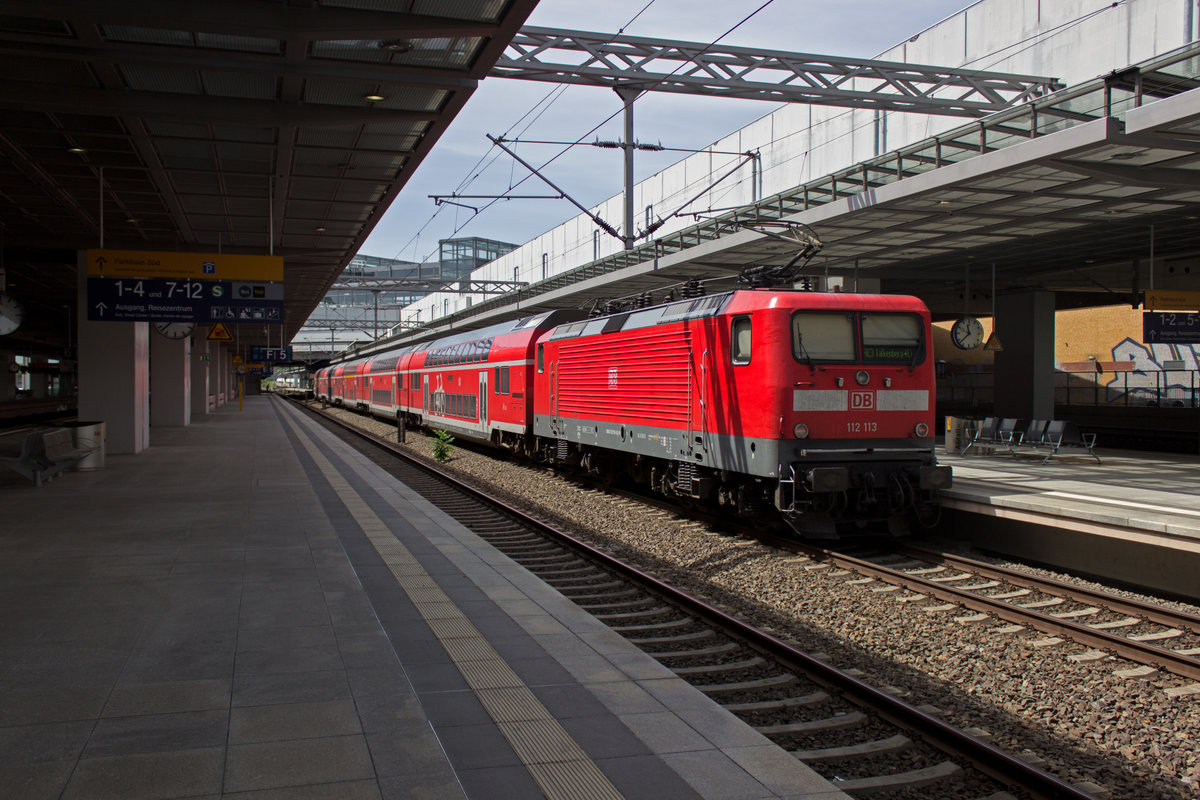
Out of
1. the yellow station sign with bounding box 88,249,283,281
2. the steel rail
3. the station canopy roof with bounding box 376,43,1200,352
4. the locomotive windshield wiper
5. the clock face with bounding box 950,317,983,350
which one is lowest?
the steel rail

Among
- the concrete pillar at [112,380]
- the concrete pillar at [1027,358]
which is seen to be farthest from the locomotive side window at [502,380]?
the concrete pillar at [1027,358]

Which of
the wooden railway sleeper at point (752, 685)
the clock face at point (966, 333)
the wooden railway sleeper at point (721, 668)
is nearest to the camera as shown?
the wooden railway sleeper at point (752, 685)

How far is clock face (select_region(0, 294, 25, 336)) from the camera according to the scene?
17.0m

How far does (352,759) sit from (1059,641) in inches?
216

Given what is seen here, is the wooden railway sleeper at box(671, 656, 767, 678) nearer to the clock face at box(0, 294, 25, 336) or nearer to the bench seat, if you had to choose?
the bench seat

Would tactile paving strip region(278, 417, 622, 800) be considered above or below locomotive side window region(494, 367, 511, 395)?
below

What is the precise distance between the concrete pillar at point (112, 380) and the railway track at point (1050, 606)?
56.0 feet

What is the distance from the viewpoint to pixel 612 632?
6.46m

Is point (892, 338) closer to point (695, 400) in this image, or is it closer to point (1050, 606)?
point (695, 400)

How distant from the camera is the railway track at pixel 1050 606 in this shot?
654cm

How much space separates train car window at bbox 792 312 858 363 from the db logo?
1.36ft

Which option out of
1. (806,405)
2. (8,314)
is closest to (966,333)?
(806,405)

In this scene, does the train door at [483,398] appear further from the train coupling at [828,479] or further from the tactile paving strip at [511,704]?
the tactile paving strip at [511,704]

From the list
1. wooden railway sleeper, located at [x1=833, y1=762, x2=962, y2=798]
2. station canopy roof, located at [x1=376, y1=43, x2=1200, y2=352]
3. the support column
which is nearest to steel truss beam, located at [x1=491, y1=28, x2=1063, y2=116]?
station canopy roof, located at [x1=376, y1=43, x2=1200, y2=352]
